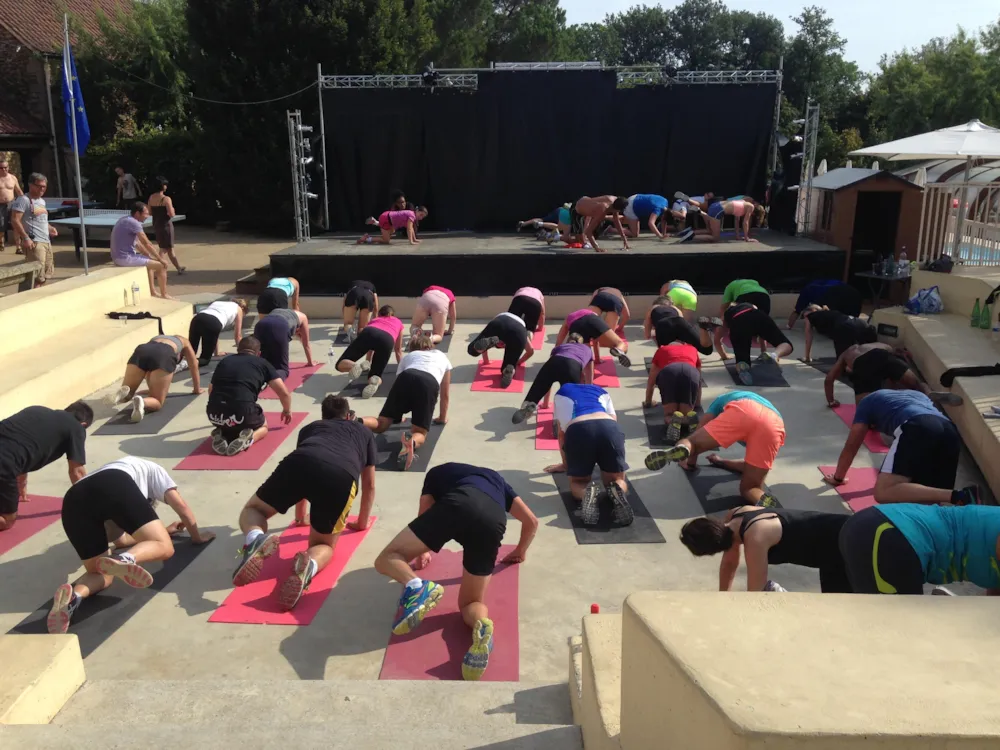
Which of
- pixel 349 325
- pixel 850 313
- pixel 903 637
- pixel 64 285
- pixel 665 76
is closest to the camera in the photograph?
pixel 903 637

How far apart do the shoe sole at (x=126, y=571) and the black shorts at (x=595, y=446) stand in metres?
2.69

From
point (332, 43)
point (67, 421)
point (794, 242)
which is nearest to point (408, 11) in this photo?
point (332, 43)

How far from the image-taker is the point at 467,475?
168 inches

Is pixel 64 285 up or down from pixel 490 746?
up

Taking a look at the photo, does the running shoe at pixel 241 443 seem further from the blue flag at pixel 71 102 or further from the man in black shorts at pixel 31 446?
the blue flag at pixel 71 102

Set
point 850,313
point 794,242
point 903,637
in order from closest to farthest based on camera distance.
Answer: point 903,637
point 850,313
point 794,242

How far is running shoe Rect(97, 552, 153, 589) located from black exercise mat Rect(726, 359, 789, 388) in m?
6.16

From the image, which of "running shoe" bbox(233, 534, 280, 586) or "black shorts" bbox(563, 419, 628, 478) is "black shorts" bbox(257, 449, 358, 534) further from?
"black shorts" bbox(563, 419, 628, 478)

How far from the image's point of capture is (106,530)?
4.58 metres

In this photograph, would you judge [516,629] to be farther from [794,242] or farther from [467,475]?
[794,242]

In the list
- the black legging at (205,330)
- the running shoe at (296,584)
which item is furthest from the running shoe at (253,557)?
the black legging at (205,330)

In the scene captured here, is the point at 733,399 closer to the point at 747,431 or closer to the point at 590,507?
the point at 747,431

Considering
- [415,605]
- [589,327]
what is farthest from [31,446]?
[589,327]

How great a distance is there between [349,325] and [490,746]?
8472mm
